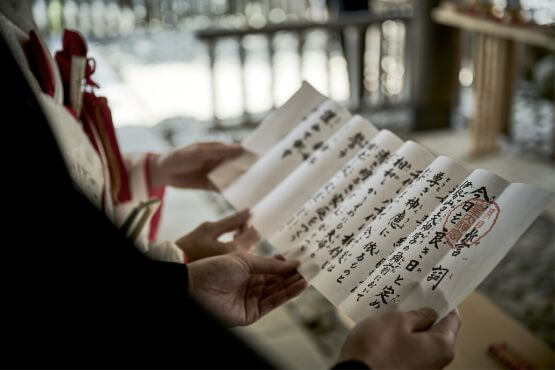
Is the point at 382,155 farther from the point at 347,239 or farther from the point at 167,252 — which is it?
the point at 167,252

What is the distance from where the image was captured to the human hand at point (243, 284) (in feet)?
3.50

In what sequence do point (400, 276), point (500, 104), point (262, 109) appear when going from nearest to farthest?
point (400, 276)
point (500, 104)
point (262, 109)

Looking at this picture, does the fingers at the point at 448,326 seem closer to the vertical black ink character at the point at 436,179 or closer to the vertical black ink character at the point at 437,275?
the vertical black ink character at the point at 437,275

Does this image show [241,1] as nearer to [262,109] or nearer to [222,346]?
[262,109]

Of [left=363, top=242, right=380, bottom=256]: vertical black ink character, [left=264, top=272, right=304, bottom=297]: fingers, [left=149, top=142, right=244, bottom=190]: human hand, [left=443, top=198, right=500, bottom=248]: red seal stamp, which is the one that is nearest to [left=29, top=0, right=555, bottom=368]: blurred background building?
[left=149, top=142, right=244, bottom=190]: human hand

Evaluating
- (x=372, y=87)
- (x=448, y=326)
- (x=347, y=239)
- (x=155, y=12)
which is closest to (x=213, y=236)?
(x=347, y=239)

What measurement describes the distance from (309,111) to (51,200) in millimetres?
798

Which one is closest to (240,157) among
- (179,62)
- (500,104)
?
(500,104)

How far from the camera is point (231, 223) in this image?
131 cm

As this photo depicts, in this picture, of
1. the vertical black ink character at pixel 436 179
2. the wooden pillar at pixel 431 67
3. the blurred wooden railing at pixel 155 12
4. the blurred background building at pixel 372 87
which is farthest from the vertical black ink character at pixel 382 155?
the blurred wooden railing at pixel 155 12

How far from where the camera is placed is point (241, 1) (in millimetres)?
7387

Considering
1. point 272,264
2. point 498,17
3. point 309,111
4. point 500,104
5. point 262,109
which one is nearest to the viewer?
point 272,264

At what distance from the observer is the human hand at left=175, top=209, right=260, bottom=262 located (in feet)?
4.30

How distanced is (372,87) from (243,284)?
4592 millimetres
